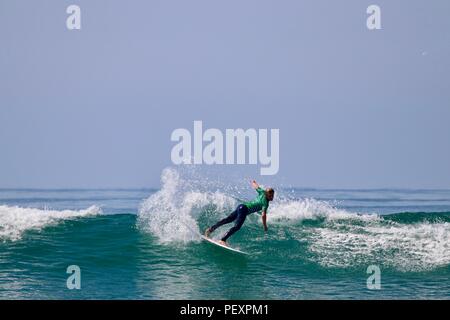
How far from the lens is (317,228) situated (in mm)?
18500

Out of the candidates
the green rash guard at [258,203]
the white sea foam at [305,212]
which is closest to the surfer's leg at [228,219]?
the green rash guard at [258,203]

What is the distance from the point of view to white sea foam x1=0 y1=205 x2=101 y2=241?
1809 centimetres

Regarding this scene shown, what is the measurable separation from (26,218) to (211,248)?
234 inches

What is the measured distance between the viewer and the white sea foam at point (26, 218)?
18.1 m

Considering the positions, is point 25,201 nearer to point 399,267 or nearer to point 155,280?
point 155,280

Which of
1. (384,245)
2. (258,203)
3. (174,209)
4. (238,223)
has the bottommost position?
(384,245)

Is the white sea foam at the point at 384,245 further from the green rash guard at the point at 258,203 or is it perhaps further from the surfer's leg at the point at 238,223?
the surfer's leg at the point at 238,223

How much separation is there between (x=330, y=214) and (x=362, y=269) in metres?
4.61

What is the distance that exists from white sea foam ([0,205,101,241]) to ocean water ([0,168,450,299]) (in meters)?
0.03

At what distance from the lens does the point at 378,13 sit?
17.3m

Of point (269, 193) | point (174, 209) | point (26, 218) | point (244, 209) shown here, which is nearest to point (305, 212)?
point (244, 209)

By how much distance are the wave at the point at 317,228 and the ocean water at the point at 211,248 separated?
28 millimetres

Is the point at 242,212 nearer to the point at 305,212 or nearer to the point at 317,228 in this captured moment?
the point at 317,228
